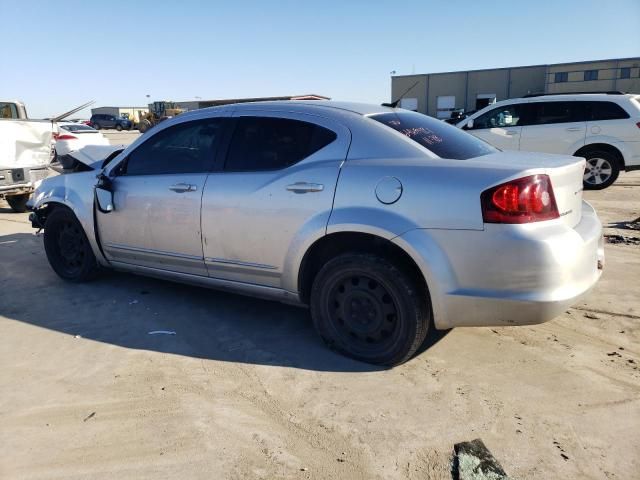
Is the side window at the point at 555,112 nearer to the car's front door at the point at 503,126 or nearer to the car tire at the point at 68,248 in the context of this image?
the car's front door at the point at 503,126

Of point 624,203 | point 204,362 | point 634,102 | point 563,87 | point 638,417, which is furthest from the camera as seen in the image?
point 563,87

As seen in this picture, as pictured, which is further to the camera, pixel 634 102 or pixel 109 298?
pixel 634 102

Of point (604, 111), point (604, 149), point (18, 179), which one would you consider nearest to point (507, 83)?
point (604, 111)

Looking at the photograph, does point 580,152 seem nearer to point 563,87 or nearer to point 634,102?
point 634,102

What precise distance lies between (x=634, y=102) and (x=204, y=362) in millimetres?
9422

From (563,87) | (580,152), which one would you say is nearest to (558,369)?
(580,152)

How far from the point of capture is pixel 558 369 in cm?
313

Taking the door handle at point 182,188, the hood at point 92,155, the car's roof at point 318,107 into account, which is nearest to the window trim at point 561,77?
the car's roof at point 318,107

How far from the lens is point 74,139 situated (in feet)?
40.8

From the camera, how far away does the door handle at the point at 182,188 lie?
3.84 m

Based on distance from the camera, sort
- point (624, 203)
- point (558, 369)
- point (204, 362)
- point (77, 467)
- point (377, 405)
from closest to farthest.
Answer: point (77, 467)
point (377, 405)
point (558, 369)
point (204, 362)
point (624, 203)

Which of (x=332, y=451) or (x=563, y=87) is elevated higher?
(x=563, y=87)

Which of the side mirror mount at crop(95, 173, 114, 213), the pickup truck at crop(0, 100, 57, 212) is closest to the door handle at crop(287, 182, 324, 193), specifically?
the side mirror mount at crop(95, 173, 114, 213)

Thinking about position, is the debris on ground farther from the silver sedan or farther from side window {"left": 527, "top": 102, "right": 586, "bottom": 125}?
side window {"left": 527, "top": 102, "right": 586, "bottom": 125}
